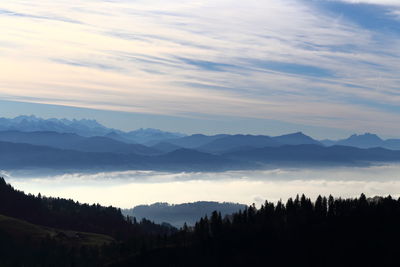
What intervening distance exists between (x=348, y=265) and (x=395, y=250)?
19.7 meters

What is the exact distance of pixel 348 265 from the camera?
19975 cm

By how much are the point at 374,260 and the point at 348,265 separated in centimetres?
1030

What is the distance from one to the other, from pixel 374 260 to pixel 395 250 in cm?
1078

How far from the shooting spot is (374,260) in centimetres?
19588

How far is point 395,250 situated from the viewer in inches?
7854
